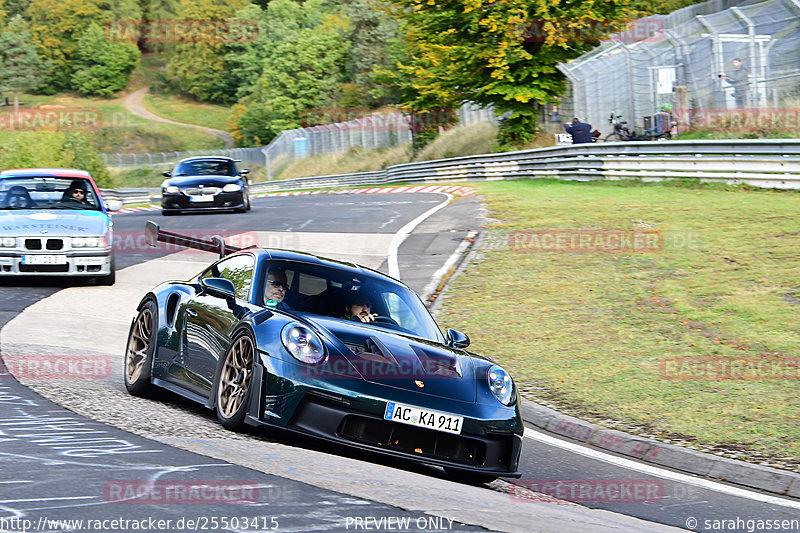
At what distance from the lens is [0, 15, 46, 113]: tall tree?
143625 mm

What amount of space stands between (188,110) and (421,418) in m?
154

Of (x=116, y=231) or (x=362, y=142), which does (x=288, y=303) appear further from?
(x=362, y=142)

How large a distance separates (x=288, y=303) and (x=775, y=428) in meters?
3.97

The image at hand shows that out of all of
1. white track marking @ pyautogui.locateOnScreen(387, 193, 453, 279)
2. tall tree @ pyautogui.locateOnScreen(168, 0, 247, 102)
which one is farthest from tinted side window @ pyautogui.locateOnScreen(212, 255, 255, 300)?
tall tree @ pyautogui.locateOnScreen(168, 0, 247, 102)

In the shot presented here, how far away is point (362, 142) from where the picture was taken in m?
67.2

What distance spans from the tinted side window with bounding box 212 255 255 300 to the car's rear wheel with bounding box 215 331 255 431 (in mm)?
638

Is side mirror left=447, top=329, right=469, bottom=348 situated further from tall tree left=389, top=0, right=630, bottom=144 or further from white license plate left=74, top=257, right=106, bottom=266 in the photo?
tall tree left=389, top=0, right=630, bottom=144

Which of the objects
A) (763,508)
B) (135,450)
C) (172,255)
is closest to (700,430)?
(763,508)

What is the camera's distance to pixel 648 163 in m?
26.9

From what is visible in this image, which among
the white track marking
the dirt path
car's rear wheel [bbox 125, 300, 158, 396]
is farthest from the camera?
the dirt path

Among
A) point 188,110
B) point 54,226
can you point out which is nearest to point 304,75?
point 188,110

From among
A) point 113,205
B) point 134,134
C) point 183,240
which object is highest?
point 134,134

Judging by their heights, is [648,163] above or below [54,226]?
above

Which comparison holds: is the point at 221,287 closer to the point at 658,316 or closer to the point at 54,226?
the point at 658,316
